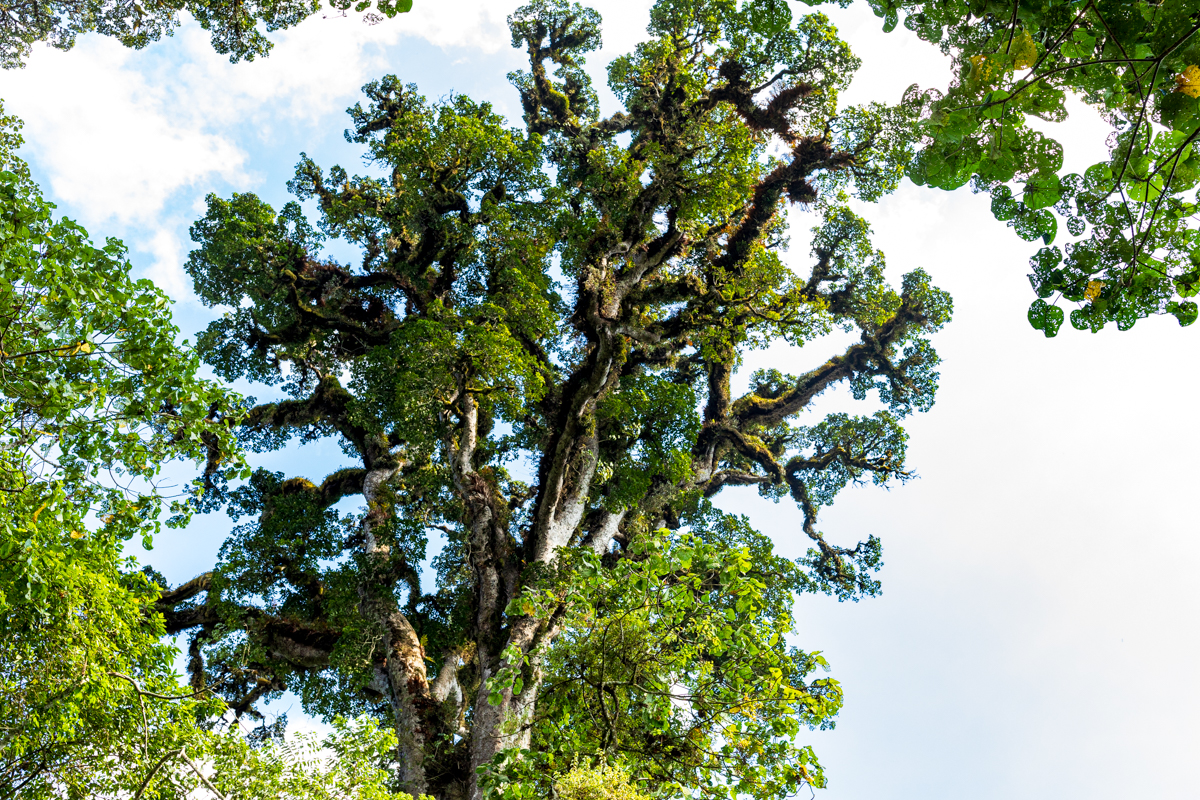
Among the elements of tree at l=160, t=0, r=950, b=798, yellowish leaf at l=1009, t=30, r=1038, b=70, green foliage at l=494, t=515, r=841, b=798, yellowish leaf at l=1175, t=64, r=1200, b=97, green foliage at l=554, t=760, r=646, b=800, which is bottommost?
green foliage at l=554, t=760, r=646, b=800

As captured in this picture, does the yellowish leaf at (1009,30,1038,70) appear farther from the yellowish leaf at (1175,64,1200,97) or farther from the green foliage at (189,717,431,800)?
the green foliage at (189,717,431,800)

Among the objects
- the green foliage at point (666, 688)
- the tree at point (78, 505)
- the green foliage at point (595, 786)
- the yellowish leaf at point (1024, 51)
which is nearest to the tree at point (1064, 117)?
the yellowish leaf at point (1024, 51)

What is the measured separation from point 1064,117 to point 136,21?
13568 millimetres

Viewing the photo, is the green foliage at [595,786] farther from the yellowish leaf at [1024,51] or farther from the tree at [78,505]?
the yellowish leaf at [1024,51]

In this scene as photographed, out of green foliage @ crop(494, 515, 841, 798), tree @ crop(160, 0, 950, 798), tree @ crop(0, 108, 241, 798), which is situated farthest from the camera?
tree @ crop(160, 0, 950, 798)

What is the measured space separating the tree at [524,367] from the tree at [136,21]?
2.67 meters

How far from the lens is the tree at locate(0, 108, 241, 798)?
4055mm

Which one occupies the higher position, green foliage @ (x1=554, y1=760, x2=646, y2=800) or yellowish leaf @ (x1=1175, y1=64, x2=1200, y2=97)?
yellowish leaf @ (x1=1175, y1=64, x2=1200, y2=97)

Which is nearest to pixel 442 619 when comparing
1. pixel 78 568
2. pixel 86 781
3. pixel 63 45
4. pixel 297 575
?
pixel 297 575

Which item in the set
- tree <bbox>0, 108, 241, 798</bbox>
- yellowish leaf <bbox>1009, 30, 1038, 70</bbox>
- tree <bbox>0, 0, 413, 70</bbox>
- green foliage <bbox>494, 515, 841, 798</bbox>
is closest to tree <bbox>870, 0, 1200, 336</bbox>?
yellowish leaf <bbox>1009, 30, 1038, 70</bbox>

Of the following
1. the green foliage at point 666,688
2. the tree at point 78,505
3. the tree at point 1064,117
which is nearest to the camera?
the tree at point 1064,117

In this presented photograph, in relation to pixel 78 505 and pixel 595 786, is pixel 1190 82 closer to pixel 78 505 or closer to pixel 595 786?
pixel 595 786

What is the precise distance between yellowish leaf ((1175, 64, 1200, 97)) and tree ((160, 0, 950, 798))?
568 centimetres

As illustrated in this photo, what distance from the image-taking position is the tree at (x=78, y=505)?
4055 mm
